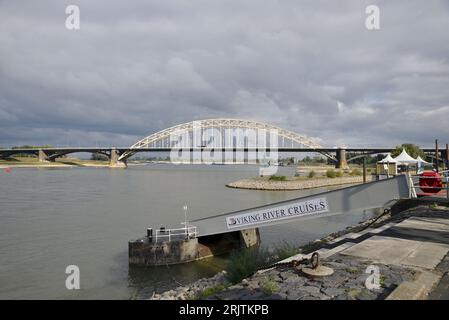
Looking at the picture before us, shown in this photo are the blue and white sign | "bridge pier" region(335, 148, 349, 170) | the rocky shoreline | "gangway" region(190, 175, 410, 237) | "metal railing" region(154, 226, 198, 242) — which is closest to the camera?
the rocky shoreline

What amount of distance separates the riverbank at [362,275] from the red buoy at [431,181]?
60.6 inches

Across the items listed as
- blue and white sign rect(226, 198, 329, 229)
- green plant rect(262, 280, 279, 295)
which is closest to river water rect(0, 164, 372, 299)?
blue and white sign rect(226, 198, 329, 229)

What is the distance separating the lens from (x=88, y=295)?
10.1 meters

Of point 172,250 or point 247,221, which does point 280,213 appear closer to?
point 247,221

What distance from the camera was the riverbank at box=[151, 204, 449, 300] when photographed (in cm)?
539

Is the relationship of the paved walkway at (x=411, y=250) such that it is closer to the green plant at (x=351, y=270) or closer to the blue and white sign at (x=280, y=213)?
the green plant at (x=351, y=270)

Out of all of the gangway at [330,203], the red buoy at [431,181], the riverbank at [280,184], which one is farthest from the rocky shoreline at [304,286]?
the riverbank at [280,184]

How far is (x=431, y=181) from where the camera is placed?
1124 centimetres

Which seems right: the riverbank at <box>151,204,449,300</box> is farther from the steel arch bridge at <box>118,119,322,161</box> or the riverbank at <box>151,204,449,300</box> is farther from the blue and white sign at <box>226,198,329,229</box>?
the steel arch bridge at <box>118,119,322,161</box>

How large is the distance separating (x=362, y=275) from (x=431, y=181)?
700 cm

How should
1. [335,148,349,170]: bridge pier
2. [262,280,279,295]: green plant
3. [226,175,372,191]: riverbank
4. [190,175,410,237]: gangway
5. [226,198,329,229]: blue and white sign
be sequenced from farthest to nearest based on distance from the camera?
[335,148,349,170]: bridge pier, [226,175,372,191]: riverbank, [226,198,329,229]: blue and white sign, [190,175,410,237]: gangway, [262,280,279,295]: green plant

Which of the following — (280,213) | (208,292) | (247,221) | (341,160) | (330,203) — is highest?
A: (341,160)

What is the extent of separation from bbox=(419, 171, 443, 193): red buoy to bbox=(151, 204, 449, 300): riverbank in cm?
154

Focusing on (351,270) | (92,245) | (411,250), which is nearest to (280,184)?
(92,245)
